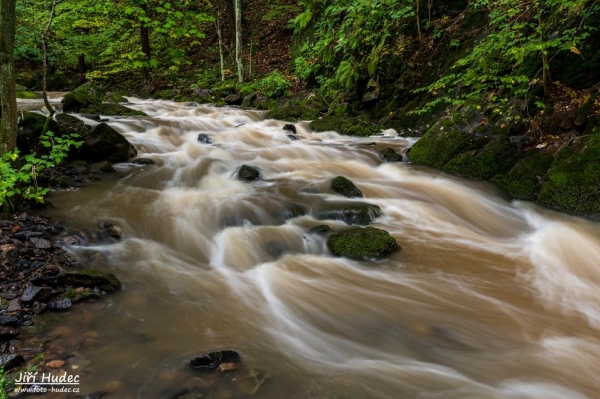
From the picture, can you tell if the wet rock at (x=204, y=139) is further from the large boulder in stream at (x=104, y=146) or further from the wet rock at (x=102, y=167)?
the wet rock at (x=102, y=167)

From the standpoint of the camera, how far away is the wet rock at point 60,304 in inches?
123

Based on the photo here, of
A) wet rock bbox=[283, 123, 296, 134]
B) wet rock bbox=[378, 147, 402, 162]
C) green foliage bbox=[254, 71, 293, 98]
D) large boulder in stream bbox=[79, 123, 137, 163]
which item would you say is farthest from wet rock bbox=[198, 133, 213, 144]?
green foliage bbox=[254, 71, 293, 98]

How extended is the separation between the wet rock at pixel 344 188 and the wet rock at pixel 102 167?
4137 millimetres

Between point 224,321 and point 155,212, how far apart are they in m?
2.89

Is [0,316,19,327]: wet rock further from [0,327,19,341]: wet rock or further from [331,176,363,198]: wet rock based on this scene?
[331,176,363,198]: wet rock

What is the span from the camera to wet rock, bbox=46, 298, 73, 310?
10.3 ft

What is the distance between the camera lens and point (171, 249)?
479 cm

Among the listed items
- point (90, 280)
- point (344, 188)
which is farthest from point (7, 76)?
point (344, 188)

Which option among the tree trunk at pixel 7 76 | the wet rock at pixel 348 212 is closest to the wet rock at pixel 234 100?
the wet rock at pixel 348 212

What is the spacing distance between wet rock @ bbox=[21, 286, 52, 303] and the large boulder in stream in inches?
181

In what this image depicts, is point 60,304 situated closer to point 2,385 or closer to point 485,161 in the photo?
point 2,385

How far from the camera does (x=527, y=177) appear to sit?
6.38 m

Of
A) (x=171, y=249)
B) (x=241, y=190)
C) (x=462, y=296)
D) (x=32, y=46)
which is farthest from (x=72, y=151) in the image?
(x=32, y=46)

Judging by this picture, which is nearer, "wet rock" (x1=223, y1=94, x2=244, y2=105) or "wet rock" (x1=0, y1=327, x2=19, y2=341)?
"wet rock" (x1=0, y1=327, x2=19, y2=341)
